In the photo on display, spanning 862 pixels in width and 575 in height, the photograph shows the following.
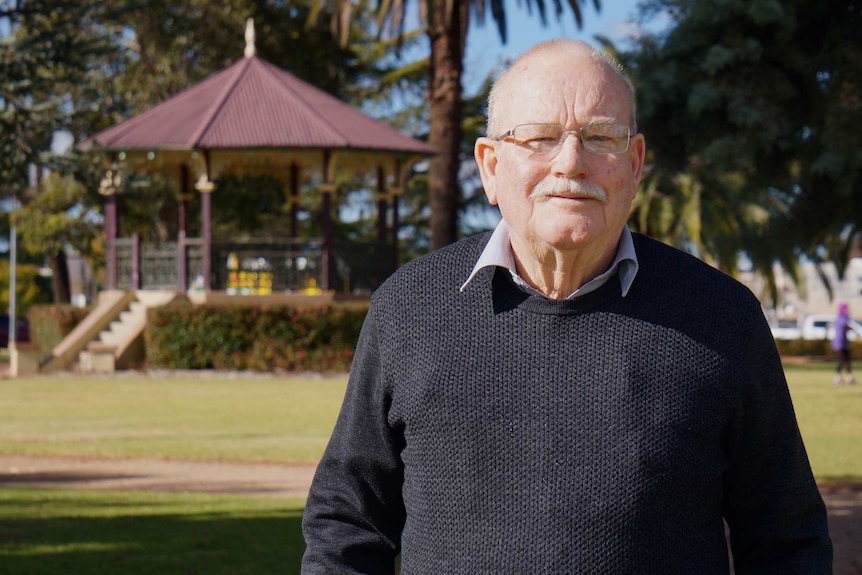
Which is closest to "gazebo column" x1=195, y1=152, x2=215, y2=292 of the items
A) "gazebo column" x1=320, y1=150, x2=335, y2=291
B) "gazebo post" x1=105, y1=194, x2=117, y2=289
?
"gazebo post" x1=105, y1=194, x2=117, y2=289

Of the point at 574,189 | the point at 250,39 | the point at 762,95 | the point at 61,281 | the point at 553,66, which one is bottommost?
the point at 61,281

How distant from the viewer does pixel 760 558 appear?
270cm

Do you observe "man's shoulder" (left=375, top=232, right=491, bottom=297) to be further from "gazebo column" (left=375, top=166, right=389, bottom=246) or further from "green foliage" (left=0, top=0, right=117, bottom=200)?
"gazebo column" (left=375, top=166, right=389, bottom=246)

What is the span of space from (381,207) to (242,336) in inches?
220

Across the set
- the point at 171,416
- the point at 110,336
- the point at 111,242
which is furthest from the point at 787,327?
the point at 171,416

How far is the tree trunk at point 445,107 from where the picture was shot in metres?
27.9

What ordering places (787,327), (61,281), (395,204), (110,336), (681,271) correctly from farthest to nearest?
(787,327)
(61,281)
(395,204)
(110,336)
(681,271)

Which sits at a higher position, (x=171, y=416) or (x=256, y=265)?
(x=256, y=265)

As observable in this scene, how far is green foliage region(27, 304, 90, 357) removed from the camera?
106ft

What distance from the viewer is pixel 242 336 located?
28.5m

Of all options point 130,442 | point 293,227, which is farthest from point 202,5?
point 130,442

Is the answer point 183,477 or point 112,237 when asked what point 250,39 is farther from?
point 183,477

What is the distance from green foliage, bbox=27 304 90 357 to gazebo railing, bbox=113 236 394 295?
1668mm

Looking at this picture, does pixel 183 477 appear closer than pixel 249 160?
Yes
